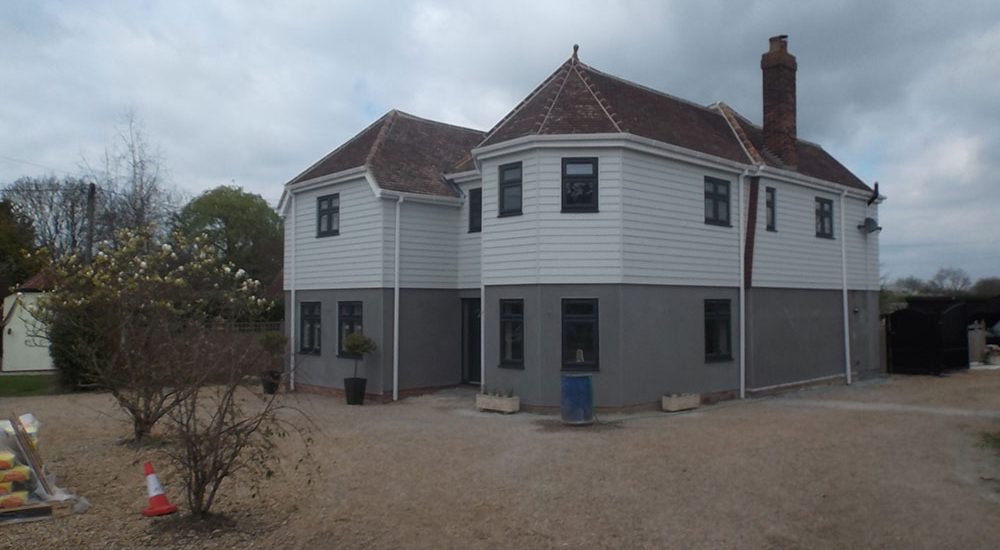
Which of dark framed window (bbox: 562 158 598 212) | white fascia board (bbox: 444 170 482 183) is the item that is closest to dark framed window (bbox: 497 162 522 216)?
dark framed window (bbox: 562 158 598 212)

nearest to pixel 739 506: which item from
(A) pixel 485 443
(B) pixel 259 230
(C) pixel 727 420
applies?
(A) pixel 485 443

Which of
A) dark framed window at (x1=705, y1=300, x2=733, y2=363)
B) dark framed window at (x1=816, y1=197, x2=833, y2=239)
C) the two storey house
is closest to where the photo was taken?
the two storey house

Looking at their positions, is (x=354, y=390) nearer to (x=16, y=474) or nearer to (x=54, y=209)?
(x=16, y=474)

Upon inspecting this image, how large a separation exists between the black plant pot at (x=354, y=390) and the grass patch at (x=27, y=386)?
34.4 ft

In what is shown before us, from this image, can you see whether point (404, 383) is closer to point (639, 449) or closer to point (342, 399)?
point (342, 399)

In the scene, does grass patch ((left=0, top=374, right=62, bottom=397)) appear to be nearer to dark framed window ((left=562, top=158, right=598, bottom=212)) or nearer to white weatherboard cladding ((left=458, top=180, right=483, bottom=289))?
white weatherboard cladding ((left=458, top=180, right=483, bottom=289))

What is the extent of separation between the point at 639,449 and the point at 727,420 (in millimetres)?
3538

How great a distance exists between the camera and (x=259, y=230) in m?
49.1

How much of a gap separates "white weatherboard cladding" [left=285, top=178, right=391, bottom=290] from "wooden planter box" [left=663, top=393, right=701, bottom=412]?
712cm

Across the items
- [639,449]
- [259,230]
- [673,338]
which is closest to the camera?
[639,449]

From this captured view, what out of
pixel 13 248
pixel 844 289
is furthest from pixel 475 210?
pixel 13 248

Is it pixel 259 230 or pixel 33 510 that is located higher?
pixel 259 230

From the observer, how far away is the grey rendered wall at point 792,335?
17.9 m

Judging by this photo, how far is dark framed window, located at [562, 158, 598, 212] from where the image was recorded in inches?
595
